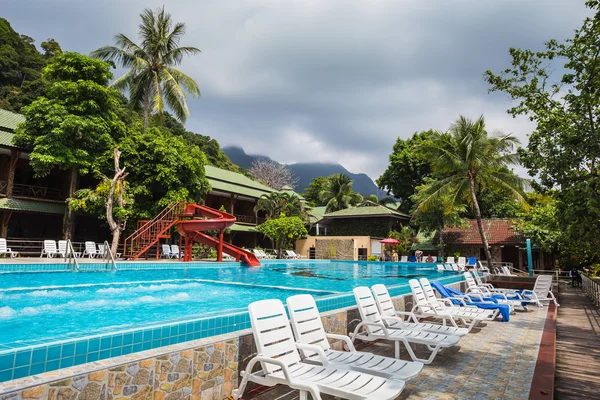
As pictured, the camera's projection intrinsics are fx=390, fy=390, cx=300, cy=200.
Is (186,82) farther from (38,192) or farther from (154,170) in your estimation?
(38,192)

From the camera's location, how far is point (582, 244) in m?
6.31

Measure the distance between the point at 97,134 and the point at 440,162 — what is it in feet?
59.6

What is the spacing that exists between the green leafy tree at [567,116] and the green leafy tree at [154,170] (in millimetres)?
17248

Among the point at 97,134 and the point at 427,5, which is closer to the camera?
the point at 427,5

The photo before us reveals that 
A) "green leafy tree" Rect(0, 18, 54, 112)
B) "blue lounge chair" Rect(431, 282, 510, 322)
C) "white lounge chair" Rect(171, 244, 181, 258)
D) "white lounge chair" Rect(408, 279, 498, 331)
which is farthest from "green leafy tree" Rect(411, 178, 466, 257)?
"green leafy tree" Rect(0, 18, 54, 112)

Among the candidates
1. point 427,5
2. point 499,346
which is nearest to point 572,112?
point 499,346

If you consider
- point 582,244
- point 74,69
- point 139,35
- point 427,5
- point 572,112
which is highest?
point 139,35

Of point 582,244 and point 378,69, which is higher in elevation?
point 378,69

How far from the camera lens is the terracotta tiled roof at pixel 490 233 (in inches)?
1045

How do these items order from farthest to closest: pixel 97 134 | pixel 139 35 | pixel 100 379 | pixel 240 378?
pixel 139 35 < pixel 97 134 < pixel 240 378 < pixel 100 379

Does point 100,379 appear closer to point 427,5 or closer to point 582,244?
point 582,244

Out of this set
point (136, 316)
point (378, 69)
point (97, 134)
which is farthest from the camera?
point (97, 134)

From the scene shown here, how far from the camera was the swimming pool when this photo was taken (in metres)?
2.97

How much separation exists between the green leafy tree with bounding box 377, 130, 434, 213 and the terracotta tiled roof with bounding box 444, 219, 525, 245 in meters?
7.49
